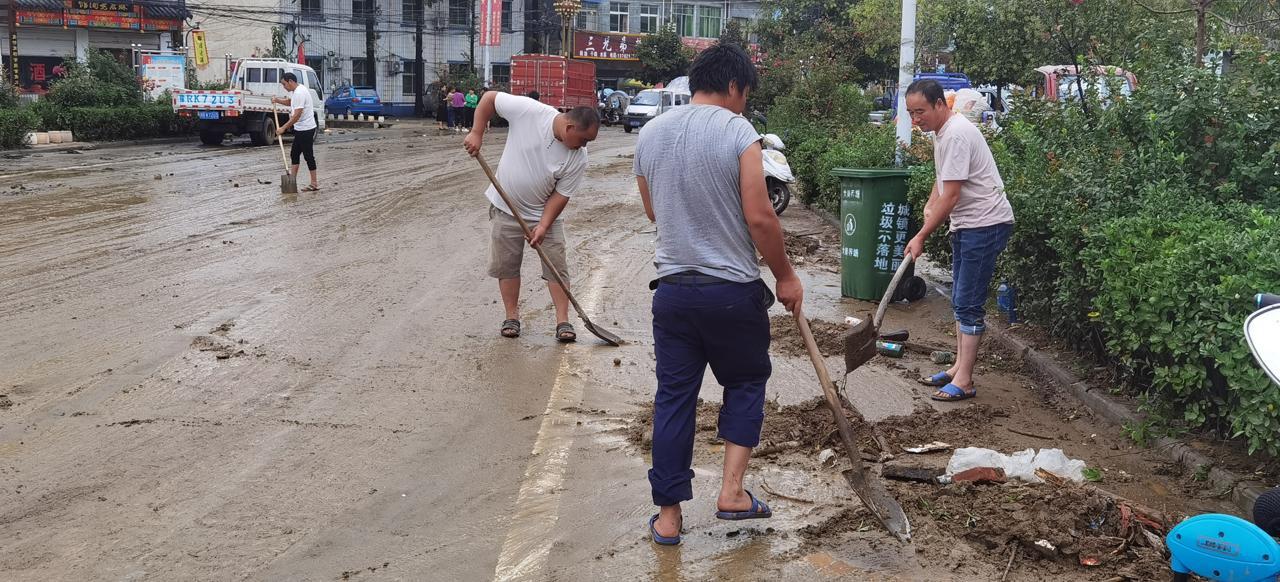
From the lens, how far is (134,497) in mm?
4383

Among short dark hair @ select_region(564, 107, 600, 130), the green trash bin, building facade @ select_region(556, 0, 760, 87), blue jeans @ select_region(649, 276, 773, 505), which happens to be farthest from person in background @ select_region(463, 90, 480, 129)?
blue jeans @ select_region(649, 276, 773, 505)

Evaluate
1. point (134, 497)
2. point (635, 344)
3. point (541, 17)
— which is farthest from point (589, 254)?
point (541, 17)

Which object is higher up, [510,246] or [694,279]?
[694,279]

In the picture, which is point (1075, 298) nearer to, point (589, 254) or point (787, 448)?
point (787, 448)

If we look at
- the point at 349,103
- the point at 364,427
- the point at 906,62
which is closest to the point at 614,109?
the point at 349,103

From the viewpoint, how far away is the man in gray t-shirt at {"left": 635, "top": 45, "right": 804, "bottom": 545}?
393 centimetres

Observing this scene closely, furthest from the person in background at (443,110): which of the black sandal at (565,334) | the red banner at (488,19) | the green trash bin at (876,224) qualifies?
the black sandal at (565,334)

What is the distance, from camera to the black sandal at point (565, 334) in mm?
7355

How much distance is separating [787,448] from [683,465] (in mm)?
1292

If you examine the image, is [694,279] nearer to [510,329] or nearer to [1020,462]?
[1020,462]

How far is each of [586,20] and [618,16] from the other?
2.13 meters

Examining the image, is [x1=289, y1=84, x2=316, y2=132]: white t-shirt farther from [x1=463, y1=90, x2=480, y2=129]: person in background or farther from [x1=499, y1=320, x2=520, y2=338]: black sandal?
[x1=463, y1=90, x2=480, y2=129]: person in background

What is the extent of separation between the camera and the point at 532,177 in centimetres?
731

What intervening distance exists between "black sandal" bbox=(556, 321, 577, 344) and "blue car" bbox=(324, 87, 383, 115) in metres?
39.2
